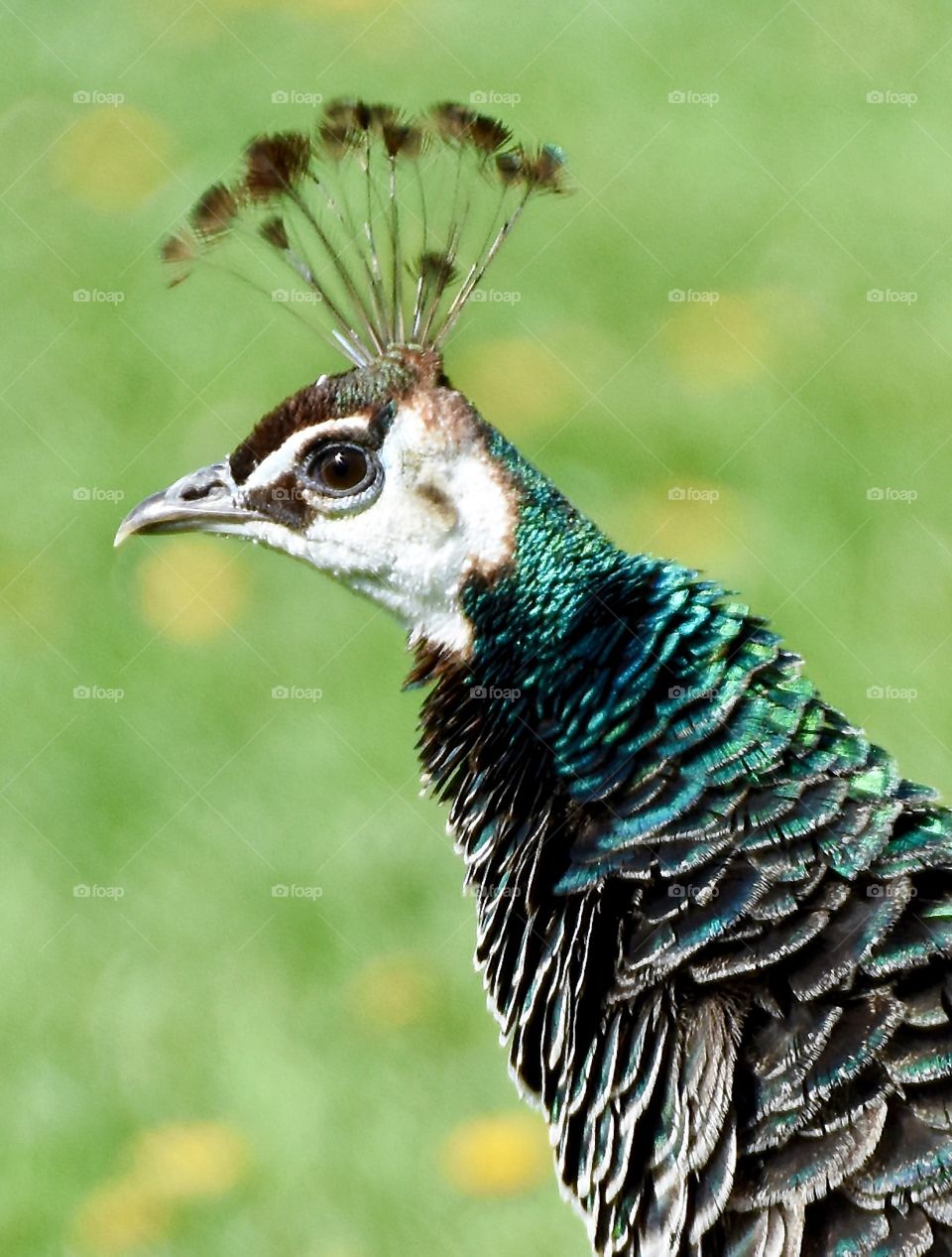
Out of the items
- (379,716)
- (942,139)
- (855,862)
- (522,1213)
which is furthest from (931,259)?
(855,862)

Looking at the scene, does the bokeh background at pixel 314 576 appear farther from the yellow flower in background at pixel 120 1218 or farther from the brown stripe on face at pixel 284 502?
the brown stripe on face at pixel 284 502

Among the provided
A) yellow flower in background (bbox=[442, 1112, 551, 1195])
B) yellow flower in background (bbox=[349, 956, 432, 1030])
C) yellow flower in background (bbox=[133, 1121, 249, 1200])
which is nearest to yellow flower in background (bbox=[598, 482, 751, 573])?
yellow flower in background (bbox=[349, 956, 432, 1030])

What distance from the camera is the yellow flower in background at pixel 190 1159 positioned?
10.9 feet

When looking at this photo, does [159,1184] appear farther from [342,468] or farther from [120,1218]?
[342,468]

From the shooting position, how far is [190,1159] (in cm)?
337

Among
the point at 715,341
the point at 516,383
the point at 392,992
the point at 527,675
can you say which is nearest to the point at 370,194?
the point at 527,675

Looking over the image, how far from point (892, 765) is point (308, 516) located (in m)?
0.81

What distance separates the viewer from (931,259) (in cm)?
481

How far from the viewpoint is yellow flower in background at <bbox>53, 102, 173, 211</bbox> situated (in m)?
4.96

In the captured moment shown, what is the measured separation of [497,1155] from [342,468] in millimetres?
1528

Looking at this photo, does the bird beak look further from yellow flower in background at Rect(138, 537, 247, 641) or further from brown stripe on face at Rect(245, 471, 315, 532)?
yellow flower in background at Rect(138, 537, 247, 641)

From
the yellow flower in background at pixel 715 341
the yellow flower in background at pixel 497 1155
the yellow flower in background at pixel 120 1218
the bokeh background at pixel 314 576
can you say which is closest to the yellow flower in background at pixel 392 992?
the bokeh background at pixel 314 576

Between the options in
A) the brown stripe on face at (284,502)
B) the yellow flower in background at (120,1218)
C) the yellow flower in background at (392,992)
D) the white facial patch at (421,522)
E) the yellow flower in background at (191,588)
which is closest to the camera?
the white facial patch at (421,522)

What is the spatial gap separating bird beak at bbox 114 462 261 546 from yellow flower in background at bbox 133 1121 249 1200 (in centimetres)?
141
